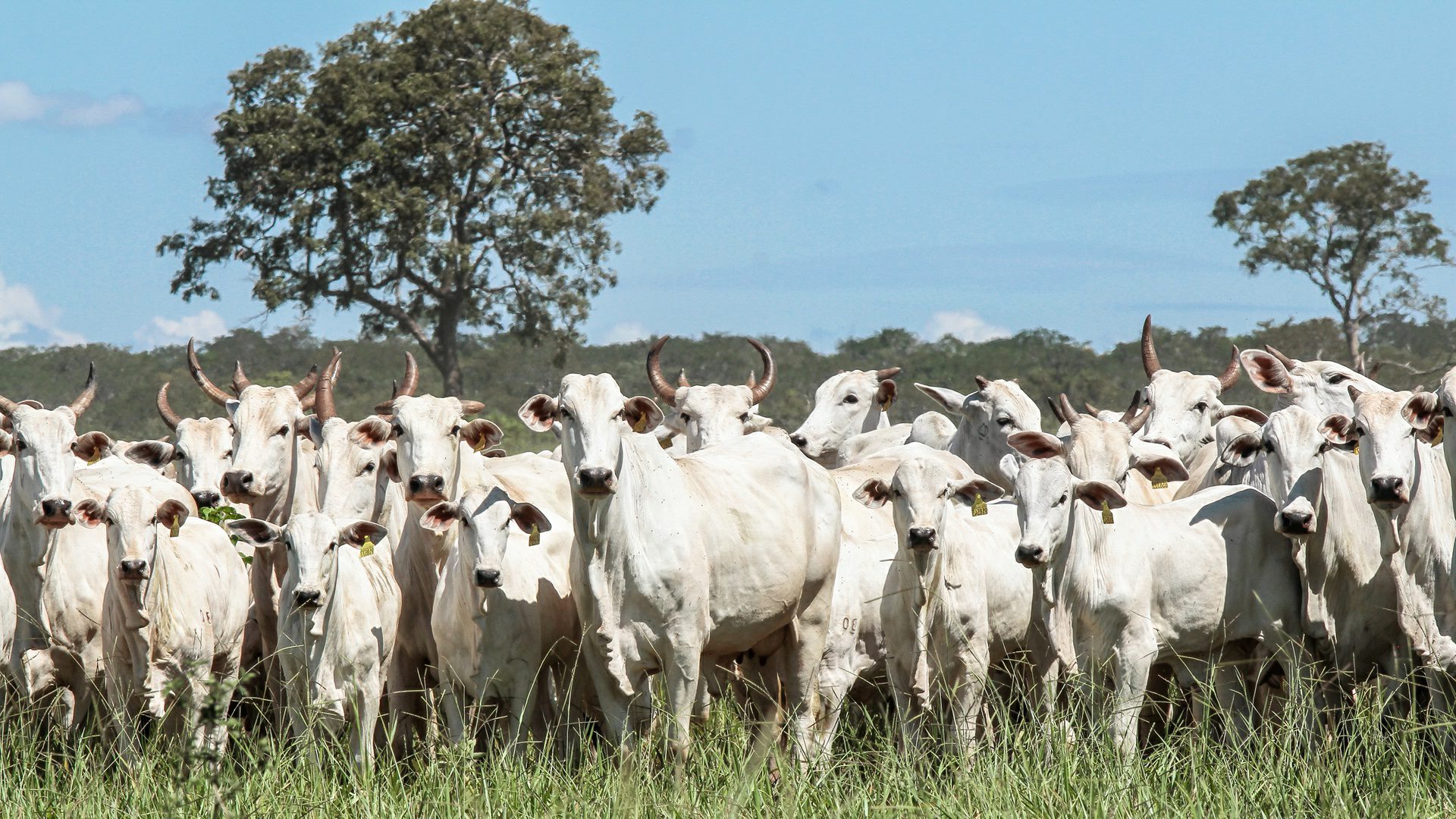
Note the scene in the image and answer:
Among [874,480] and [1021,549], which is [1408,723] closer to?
[1021,549]

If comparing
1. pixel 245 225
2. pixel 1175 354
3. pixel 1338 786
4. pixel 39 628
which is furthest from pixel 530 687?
pixel 1175 354

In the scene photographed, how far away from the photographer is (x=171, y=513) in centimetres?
846

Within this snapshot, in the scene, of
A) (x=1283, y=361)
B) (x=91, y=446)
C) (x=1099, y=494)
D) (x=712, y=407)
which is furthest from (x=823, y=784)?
(x=1283, y=361)

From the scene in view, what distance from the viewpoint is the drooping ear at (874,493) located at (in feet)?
28.2

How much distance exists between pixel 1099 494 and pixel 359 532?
3.72m

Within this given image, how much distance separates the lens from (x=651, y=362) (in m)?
10.3

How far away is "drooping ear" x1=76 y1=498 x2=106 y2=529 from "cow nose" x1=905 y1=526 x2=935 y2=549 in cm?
405

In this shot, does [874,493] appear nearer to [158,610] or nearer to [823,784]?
[823,784]

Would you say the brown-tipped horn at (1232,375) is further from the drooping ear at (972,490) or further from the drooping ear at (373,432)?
the drooping ear at (373,432)

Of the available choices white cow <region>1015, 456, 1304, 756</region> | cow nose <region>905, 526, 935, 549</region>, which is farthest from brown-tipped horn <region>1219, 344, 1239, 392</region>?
cow nose <region>905, 526, 935, 549</region>

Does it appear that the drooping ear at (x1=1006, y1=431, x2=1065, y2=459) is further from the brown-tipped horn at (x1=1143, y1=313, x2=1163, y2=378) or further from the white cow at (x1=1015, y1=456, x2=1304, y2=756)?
the brown-tipped horn at (x1=1143, y1=313, x2=1163, y2=378)

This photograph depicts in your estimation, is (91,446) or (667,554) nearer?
(667,554)

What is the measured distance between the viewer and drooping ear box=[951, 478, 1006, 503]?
8.46m

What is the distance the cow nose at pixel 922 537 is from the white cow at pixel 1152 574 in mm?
427
